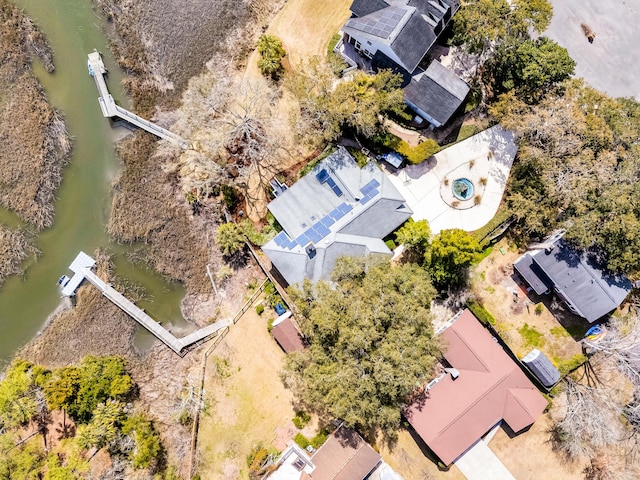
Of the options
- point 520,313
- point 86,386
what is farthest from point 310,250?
point 86,386

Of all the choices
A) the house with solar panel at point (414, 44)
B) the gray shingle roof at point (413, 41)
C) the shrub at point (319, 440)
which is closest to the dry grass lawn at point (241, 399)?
the shrub at point (319, 440)

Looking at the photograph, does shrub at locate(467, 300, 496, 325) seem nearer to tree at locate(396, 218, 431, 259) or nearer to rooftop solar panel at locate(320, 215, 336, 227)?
tree at locate(396, 218, 431, 259)

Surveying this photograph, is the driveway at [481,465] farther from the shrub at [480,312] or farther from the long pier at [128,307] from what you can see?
the long pier at [128,307]

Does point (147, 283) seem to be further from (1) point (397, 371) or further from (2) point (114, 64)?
(1) point (397, 371)

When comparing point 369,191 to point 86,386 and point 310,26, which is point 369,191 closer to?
point 310,26

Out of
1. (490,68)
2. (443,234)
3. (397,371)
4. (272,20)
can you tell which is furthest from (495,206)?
(272,20)

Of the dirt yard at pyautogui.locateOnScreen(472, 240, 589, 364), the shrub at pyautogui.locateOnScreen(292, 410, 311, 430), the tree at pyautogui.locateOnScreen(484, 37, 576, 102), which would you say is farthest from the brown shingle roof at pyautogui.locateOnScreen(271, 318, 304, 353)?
the tree at pyautogui.locateOnScreen(484, 37, 576, 102)
